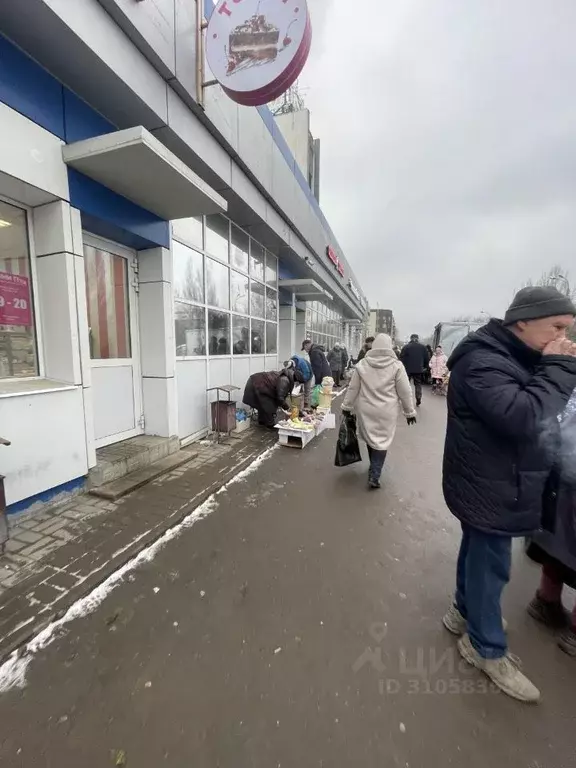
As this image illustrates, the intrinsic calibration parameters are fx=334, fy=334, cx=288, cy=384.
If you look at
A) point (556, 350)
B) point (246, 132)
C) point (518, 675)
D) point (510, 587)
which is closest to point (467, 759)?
point (518, 675)

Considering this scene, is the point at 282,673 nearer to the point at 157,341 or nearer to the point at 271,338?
the point at 157,341

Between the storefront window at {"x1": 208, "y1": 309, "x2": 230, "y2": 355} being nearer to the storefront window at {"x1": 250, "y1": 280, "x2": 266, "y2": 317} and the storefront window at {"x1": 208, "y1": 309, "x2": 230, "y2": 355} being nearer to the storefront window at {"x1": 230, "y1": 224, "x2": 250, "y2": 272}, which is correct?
the storefront window at {"x1": 230, "y1": 224, "x2": 250, "y2": 272}

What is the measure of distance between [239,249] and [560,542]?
679 centimetres

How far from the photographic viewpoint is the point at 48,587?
227 cm

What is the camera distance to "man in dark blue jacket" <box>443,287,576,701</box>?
149 cm

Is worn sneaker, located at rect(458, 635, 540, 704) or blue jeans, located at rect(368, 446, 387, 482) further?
blue jeans, located at rect(368, 446, 387, 482)

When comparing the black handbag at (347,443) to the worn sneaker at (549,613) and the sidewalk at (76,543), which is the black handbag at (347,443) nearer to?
the sidewalk at (76,543)

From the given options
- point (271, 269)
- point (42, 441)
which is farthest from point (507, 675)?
point (271, 269)

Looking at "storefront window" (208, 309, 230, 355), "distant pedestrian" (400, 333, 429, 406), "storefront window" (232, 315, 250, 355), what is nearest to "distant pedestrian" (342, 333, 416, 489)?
"storefront window" (208, 309, 230, 355)

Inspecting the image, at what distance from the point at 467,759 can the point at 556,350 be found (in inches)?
69.9

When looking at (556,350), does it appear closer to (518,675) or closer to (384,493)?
(518,675)

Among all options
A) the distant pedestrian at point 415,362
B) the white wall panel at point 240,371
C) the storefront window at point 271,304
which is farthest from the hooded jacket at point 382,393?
the distant pedestrian at point 415,362

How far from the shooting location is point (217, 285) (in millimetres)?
6082

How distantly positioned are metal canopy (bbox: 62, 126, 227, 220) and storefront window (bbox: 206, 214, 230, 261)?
66.1 inches
